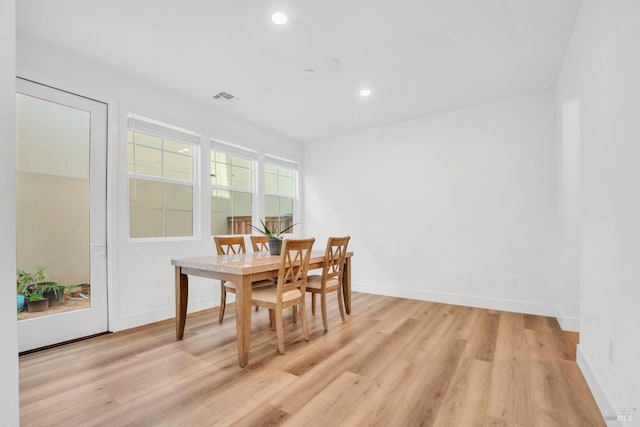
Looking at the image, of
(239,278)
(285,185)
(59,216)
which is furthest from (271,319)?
(285,185)

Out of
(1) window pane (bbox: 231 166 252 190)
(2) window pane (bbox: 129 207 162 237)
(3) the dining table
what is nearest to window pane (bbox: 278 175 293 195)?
(1) window pane (bbox: 231 166 252 190)

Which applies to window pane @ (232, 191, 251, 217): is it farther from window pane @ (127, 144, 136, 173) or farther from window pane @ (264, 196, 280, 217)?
window pane @ (127, 144, 136, 173)

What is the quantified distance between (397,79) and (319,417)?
3143mm

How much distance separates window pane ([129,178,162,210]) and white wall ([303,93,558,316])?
2741 millimetres

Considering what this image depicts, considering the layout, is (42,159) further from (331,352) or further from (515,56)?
(515,56)

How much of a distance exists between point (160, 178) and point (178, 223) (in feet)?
1.90

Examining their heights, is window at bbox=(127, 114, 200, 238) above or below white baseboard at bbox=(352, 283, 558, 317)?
above

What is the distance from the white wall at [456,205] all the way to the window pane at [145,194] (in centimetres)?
274

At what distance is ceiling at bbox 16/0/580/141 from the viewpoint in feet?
7.10

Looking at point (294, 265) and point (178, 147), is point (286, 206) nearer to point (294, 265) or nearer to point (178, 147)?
point (178, 147)

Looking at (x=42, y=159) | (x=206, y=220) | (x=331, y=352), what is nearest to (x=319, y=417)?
(x=331, y=352)

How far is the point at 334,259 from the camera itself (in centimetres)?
322

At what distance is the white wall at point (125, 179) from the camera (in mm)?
2695

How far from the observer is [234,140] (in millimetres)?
4277
